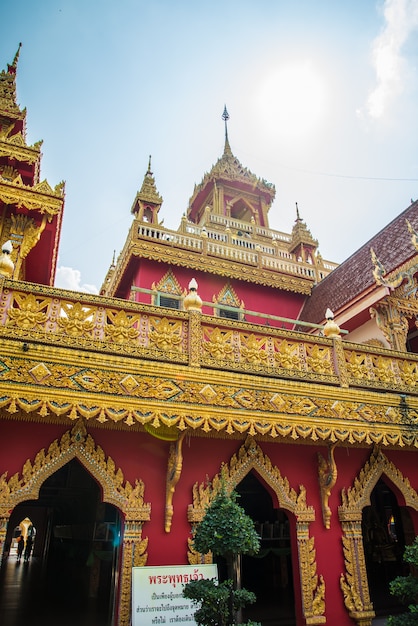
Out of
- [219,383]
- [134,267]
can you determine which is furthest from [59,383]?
[134,267]

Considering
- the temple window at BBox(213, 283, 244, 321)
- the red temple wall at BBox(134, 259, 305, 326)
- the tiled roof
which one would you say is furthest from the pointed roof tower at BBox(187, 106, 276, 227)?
the temple window at BBox(213, 283, 244, 321)

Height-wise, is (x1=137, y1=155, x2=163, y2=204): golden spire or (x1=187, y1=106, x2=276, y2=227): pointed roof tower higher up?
(x1=187, y1=106, x2=276, y2=227): pointed roof tower

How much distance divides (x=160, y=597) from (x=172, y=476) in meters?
1.36

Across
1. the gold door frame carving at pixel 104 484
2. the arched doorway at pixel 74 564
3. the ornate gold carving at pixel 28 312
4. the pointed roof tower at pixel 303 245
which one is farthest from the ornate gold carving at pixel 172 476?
the pointed roof tower at pixel 303 245

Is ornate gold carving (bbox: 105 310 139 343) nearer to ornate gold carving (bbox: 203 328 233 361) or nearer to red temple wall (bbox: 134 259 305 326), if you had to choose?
ornate gold carving (bbox: 203 328 233 361)

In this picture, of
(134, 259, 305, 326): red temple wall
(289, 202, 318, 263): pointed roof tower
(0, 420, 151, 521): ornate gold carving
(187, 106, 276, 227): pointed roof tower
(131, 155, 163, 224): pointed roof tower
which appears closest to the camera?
(0, 420, 151, 521): ornate gold carving

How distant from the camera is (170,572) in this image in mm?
5367

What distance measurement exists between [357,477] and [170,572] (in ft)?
11.5

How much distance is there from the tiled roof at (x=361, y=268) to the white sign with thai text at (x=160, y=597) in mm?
7115

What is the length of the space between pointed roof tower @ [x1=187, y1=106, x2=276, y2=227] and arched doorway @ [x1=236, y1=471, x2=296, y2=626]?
39.8ft

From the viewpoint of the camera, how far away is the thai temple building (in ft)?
16.9

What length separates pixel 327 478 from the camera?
22.3 ft

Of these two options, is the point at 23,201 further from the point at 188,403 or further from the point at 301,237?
the point at 301,237

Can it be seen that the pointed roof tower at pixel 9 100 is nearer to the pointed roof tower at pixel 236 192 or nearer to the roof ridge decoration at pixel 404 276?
the roof ridge decoration at pixel 404 276
